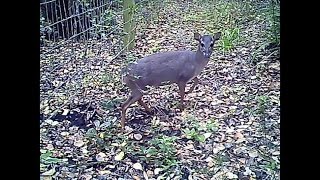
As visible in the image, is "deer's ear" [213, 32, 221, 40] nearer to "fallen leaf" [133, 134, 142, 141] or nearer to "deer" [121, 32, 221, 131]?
"deer" [121, 32, 221, 131]

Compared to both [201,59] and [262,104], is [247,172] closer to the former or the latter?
[262,104]

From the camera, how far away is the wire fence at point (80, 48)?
1.23 m

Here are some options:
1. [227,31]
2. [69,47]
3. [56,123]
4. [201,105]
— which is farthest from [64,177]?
[227,31]

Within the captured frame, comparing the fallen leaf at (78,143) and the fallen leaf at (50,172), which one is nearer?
the fallen leaf at (50,172)

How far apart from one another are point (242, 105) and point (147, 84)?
355 millimetres

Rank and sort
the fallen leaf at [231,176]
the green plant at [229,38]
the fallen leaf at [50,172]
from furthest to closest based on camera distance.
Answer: the green plant at [229,38] < the fallen leaf at [231,176] < the fallen leaf at [50,172]

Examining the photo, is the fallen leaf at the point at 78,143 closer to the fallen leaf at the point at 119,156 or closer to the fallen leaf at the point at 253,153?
the fallen leaf at the point at 119,156

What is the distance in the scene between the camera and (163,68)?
5.06 feet

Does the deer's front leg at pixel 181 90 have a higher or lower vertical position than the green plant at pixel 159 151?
higher

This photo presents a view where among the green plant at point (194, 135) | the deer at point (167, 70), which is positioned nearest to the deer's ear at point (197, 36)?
the deer at point (167, 70)
